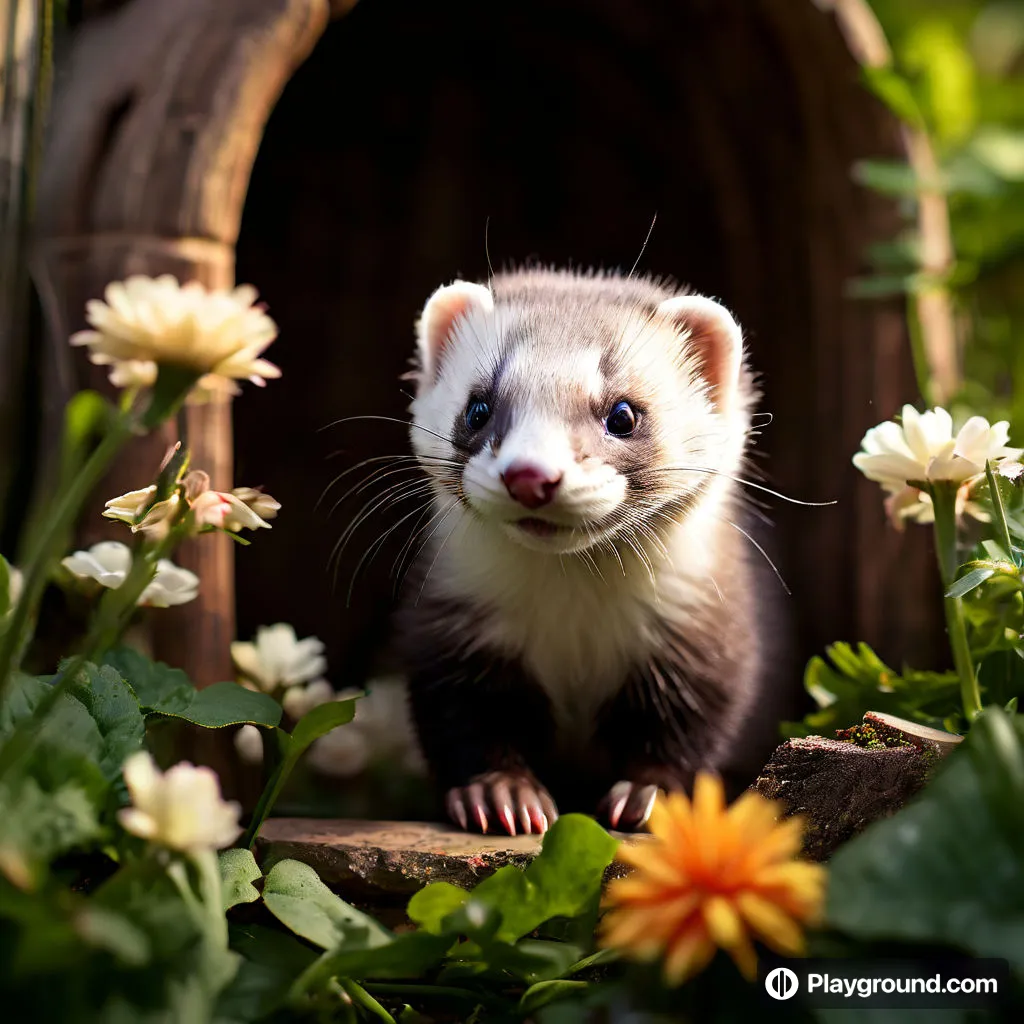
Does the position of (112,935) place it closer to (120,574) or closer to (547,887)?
(547,887)

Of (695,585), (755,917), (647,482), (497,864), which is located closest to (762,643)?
(695,585)

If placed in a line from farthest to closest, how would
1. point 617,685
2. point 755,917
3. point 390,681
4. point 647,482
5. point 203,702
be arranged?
1. point 390,681
2. point 617,685
3. point 647,482
4. point 203,702
5. point 755,917

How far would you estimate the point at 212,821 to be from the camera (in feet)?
2.84

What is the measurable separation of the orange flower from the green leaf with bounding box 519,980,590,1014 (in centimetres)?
25

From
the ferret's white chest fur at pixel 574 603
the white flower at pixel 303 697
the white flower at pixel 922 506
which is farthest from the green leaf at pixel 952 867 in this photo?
the white flower at pixel 303 697

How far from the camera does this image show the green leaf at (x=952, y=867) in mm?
828

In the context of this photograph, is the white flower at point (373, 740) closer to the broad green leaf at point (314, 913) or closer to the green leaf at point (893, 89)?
the broad green leaf at point (314, 913)

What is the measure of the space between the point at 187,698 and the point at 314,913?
0.36 meters

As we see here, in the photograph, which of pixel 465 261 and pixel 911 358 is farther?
pixel 465 261

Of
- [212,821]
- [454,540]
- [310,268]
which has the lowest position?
[212,821]

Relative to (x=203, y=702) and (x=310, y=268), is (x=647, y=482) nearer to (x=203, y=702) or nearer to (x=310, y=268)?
(x=203, y=702)

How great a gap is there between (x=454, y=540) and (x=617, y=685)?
1.25ft

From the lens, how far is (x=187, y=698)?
4.44 ft

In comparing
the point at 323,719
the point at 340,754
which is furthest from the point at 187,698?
the point at 340,754
